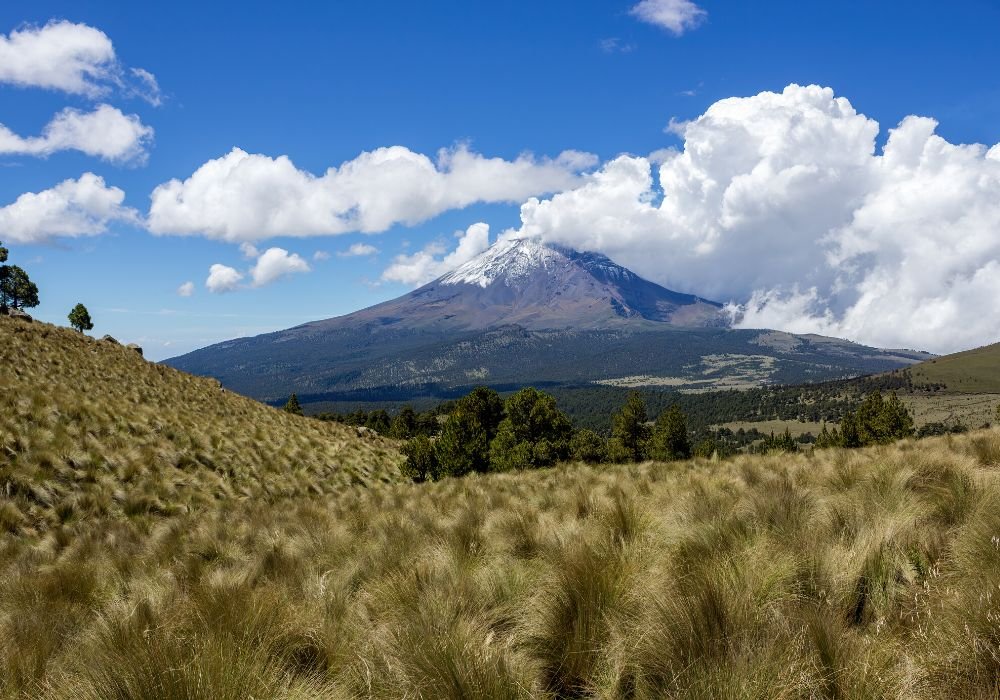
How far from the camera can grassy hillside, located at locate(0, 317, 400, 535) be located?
1183 centimetres

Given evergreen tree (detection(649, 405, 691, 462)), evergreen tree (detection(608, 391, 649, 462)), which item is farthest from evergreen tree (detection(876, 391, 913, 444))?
evergreen tree (detection(608, 391, 649, 462))

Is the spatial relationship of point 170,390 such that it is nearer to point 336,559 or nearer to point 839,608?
point 336,559

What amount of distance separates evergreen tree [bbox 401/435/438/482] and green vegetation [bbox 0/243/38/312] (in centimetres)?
5724

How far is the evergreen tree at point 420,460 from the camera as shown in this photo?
34031 millimetres

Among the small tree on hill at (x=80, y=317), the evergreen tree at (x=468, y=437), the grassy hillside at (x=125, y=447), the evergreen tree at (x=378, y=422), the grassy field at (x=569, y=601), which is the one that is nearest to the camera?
the grassy field at (x=569, y=601)

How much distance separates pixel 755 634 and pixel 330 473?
2231cm

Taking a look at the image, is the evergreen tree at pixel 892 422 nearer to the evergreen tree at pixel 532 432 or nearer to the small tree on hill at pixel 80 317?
the evergreen tree at pixel 532 432

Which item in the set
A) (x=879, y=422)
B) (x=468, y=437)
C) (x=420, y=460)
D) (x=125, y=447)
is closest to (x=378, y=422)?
(x=468, y=437)

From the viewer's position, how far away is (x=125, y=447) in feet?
49.6

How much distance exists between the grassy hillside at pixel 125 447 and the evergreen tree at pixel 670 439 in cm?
3771

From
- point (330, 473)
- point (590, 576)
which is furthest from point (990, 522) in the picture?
point (330, 473)

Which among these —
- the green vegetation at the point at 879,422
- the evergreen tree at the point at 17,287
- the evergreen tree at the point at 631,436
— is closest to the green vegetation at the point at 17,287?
the evergreen tree at the point at 17,287

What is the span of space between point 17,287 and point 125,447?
70401 mm

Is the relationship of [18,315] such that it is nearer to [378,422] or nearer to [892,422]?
[378,422]
